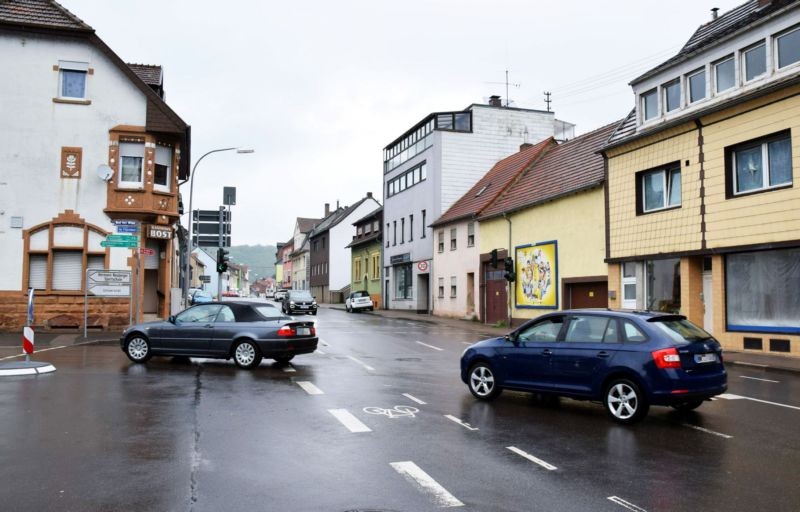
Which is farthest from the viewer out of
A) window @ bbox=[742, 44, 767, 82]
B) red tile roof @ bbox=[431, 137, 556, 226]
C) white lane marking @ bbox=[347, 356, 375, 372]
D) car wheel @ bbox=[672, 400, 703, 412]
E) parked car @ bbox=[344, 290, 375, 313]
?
parked car @ bbox=[344, 290, 375, 313]

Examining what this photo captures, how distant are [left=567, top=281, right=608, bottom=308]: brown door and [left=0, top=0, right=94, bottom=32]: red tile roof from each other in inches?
823

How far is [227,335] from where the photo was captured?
46.9 ft

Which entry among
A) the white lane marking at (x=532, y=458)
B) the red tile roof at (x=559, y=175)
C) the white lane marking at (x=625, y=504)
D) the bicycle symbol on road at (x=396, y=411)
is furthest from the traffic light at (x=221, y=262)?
the white lane marking at (x=625, y=504)

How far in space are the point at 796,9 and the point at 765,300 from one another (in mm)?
7489

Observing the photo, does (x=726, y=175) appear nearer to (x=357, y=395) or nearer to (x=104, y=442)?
(x=357, y=395)

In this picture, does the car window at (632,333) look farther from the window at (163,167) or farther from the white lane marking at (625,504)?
the window at (163,167)

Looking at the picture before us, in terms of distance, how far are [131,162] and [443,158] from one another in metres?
20.7

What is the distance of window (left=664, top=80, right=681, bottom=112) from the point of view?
20859 millimetres

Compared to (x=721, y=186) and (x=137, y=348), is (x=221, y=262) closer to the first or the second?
(x=137, y=348)

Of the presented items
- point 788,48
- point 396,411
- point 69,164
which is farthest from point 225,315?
point 788,48

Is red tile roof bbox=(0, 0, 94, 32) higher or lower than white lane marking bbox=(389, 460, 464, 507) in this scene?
higher

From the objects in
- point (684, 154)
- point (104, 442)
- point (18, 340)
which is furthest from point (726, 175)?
point (18, 340)

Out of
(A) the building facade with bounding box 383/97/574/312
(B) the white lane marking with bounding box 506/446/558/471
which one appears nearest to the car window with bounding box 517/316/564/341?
(B) the white lane marking with bounding box 506/446/558/471

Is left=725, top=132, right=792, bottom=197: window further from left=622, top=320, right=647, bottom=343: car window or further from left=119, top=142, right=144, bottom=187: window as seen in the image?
left=119, top=142, right=144, bottom=187: window
